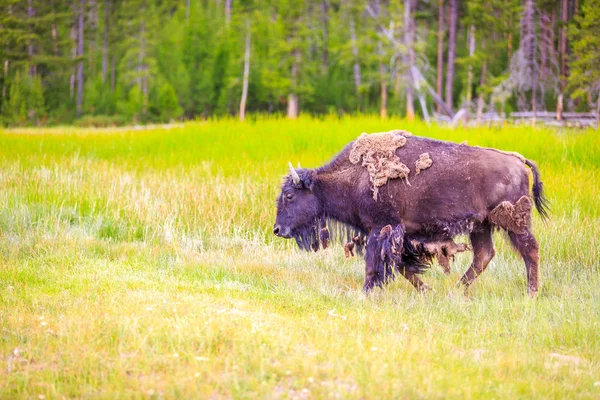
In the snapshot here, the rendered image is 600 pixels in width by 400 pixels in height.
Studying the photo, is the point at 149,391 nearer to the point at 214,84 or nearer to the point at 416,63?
the point at 416,63

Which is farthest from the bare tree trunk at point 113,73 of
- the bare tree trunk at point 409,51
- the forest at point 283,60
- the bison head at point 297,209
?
the bison head at point 297,209

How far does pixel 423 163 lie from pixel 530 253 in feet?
4.82

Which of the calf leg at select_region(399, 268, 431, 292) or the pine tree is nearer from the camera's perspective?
the calf leg at select_region(399, 268, 431, 292)

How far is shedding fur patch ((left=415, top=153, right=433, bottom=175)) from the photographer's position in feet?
25.0

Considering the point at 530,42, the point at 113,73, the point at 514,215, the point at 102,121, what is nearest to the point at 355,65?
the point at 530,42

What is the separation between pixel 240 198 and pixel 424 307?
5720mm

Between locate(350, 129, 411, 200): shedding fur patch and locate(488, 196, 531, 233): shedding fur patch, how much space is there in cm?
103

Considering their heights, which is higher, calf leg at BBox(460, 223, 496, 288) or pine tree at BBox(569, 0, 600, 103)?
pine tree at BBox(569, 0, 600, 103)

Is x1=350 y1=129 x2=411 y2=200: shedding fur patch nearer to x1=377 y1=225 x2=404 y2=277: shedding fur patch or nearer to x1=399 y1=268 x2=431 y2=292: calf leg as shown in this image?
x1=377 y1=225 x2=404 y2=277: shedding fur patch

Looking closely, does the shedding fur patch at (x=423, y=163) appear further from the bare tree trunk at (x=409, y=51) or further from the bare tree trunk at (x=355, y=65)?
the bare tree trunk at (x=355, y=65)

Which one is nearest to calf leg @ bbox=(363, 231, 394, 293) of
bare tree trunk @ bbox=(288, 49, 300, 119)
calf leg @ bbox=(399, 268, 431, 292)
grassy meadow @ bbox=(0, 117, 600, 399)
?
grassy meadow @ bbox=(0, 117, 600, 399)

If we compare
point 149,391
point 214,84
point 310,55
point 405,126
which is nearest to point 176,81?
point 214,84

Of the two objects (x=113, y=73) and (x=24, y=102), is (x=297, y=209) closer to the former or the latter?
(x=24, y=102)

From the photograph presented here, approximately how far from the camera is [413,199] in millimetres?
7645
